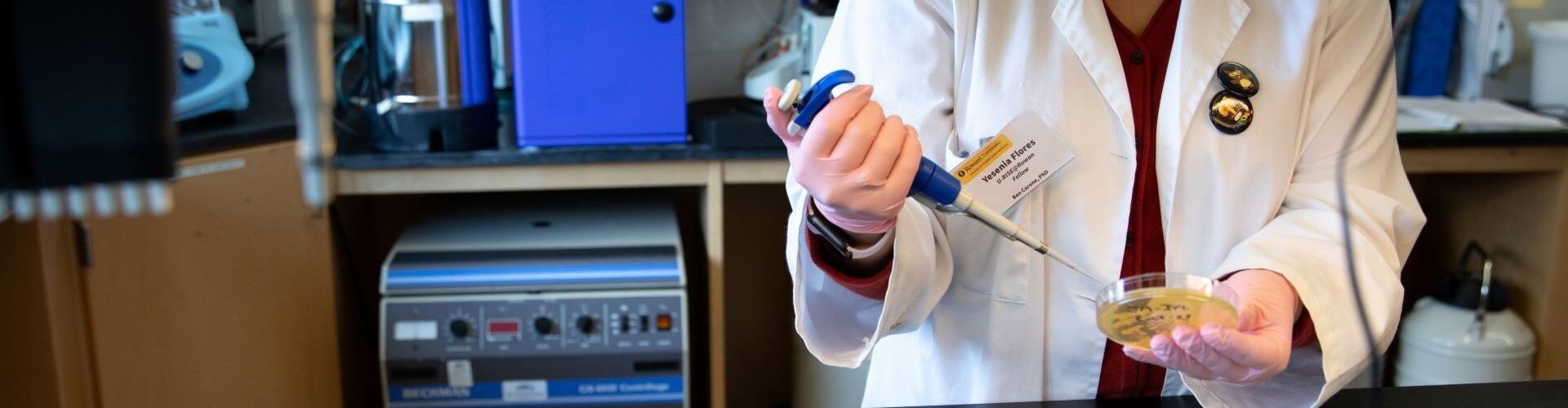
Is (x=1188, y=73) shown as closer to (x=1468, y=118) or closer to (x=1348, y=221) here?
(x=1348, y=221)

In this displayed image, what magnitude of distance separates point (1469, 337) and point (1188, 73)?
1232 mm

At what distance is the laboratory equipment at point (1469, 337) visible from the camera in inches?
79.4

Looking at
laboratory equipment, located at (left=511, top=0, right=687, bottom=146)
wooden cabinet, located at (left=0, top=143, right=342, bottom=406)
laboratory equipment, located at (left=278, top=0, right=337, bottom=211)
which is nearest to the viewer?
laboratory equipment, located at (left=278, top=0, right=337, bottom=211)

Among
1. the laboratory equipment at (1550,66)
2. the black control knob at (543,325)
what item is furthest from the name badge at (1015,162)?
the laboratory equipment at (1550,66)

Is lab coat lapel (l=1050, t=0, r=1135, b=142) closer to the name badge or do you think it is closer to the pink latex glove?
the name badge

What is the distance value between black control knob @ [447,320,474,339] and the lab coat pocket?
86 cm

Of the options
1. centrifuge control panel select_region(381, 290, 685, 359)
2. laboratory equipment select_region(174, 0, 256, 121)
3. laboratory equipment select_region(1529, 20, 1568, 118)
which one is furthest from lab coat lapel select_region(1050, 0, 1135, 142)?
laboratory equipment select_region(1529, 20, 1568, 118)

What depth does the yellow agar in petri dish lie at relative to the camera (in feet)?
2.72

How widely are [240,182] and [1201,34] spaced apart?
1166 millimetres

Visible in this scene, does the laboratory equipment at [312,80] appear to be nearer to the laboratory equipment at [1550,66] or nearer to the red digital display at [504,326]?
the red digital display at [504,326]

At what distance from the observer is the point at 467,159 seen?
1.73 metres

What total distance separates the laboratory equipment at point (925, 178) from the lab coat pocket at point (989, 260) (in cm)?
21

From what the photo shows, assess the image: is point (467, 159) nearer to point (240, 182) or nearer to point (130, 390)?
point (240, 182)

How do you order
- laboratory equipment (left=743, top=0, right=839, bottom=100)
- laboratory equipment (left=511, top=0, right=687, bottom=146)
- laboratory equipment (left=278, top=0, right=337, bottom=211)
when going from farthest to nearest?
laboratory equipment (left=743, top=0, right=839, bottom=100)
laboratory equipment (left=511, top=0, right=687, bottom=146)
laboratory equipment (left=278, top=0, right=337, bottom=211)
